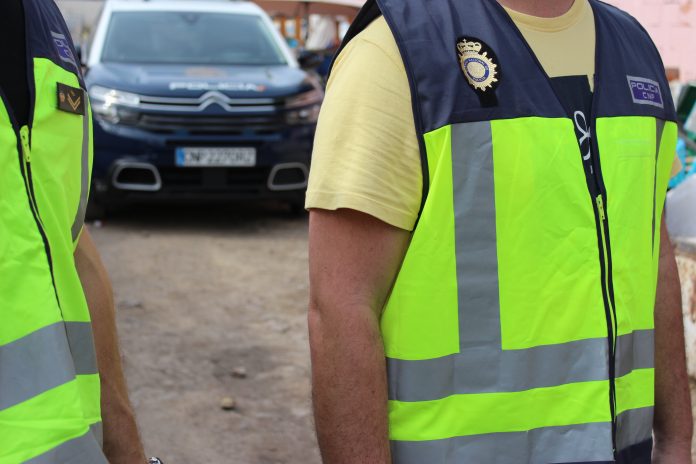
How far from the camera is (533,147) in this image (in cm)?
166

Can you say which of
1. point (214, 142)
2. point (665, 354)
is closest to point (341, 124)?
point (665, 354)

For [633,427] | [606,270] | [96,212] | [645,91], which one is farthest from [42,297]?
[96,212]

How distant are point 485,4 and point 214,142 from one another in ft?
21.3

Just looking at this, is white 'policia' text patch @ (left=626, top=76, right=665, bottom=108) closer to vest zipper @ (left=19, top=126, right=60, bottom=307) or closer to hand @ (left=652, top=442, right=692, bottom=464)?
hand @ (left=652, top=442, right=692, bottom=464)

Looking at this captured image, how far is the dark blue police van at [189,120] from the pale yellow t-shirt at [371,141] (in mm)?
6442

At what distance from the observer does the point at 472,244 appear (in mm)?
1628

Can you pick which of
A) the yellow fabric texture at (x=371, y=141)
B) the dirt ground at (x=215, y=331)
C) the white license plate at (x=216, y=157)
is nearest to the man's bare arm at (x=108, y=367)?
the yellow fabric texture at (x=371, y=141)

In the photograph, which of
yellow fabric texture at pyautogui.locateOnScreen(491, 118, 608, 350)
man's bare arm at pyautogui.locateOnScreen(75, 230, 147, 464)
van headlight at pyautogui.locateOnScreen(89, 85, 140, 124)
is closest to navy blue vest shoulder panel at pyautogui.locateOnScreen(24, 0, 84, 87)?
man's bare arm at pyautogui.locateOnScreen(75, 230, 147, 464)

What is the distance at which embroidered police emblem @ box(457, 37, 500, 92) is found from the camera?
5.39 ft

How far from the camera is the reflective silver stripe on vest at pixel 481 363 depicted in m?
1.62

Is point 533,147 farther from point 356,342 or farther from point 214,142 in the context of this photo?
point 214,142

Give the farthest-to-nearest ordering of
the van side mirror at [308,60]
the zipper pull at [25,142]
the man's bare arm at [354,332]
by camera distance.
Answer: the van side mirror at [308,60], the man's bare arm at [354,332], the zipper pull at [25,142]

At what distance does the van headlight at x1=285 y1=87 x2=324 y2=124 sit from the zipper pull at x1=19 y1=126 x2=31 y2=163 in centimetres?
679

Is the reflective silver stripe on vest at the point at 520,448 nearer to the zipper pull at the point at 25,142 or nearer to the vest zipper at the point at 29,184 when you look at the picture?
the vest zipper at the point at 29,184
